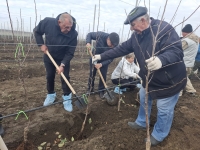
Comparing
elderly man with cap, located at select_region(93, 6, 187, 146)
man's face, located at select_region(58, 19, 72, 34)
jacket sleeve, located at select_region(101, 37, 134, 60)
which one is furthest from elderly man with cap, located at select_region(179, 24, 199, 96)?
man's face, located at select_region(58, 19, 72, 34)

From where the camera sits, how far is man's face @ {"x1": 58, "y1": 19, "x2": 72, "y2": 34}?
10.0ft

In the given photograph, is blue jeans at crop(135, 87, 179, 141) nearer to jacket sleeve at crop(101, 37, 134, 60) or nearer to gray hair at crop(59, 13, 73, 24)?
jacket sleeve at crop(101, 37, 134, 60)

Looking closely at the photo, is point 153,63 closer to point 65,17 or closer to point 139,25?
point 139,25

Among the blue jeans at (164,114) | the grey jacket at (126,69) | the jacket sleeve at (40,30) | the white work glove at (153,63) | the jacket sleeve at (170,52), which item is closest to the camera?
the white work glove at (153,63)

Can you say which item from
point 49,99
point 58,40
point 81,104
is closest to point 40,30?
point 58,40

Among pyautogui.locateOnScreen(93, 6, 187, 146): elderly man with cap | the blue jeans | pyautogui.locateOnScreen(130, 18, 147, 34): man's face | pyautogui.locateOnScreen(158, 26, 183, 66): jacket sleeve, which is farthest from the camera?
the blue jeans

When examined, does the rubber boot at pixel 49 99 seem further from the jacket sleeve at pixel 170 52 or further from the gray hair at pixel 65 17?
the jacket sleeve at pixel 170 52

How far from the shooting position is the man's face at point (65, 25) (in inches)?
121

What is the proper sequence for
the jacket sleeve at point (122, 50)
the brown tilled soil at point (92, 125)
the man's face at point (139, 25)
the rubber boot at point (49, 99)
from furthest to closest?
1. the rubber boot at point (49, 99)
2. the jacket sleeve at point (122, 50)
3. the brown tilled soil at point (92, 125)
4. the man's face at point (139, 25)

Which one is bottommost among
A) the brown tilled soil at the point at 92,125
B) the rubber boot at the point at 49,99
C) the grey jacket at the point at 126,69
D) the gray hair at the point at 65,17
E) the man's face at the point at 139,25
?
the brown tilled soil at the point at 92,125

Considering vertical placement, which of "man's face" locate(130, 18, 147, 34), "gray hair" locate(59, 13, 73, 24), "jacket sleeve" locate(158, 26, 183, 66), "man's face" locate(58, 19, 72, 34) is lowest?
"jacket sleeve" locate(158, 26, 183, 66)

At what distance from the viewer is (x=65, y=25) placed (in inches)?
122

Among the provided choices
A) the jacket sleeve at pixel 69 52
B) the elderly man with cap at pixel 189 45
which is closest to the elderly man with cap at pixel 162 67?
the jacket sleeve at pixel 69 52

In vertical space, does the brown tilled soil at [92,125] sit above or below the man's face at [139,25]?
below
